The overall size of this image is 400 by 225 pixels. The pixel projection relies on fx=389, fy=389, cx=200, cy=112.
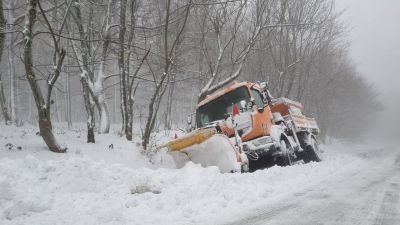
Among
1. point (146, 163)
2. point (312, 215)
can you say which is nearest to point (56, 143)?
point (146, 163)

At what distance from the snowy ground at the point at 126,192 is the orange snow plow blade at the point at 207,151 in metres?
0.65

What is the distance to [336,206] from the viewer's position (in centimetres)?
531

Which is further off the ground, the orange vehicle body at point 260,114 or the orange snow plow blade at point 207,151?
the orange vehicle body at point 260,114

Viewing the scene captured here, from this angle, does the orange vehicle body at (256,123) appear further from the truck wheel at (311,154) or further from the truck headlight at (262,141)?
the truck wheel at (311,154)

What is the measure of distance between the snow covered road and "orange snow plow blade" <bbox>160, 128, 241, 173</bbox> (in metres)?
1.85

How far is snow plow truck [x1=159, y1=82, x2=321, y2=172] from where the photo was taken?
27.7 ft

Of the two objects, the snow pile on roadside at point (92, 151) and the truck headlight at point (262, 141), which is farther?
the truck headlight at point (262, 141)

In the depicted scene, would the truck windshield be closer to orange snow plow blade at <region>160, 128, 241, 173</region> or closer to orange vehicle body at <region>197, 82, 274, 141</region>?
orange vehicle body at <region>197, 82, 274, 141</region>

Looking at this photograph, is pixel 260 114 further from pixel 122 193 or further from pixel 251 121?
pixel 122 193

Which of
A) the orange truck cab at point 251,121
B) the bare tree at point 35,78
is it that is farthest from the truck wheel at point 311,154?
the bare tree at point 35,78

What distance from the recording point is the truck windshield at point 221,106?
10.3 metres

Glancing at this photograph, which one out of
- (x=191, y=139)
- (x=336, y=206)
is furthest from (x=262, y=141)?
(x=336, y=206)

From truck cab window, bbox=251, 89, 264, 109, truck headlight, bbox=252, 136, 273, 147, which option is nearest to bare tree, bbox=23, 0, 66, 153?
truck headlight, bbox=252, 136, 273, 147

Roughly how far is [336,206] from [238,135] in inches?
154
